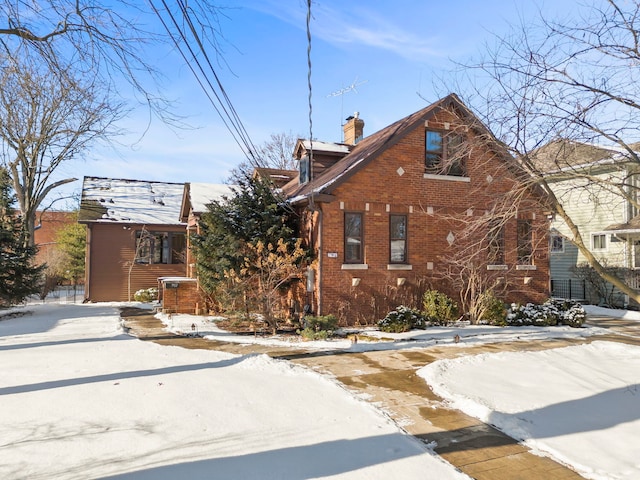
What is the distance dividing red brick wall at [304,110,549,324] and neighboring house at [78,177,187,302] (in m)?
12.5

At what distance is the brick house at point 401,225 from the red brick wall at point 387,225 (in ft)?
0.10

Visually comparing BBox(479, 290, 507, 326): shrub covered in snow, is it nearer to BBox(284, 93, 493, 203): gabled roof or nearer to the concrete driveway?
the concrete driveway

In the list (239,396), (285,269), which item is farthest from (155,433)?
(285,269)

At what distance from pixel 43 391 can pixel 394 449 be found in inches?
196

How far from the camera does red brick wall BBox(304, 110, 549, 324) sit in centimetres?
1275

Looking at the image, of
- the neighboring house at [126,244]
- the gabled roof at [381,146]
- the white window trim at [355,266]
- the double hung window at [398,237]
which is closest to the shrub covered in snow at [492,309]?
the double hung window at [398,237]

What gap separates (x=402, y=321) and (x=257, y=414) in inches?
289

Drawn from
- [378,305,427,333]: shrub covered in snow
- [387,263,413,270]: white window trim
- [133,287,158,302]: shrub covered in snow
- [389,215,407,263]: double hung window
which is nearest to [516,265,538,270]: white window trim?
[387,263,413,270]: white window trim

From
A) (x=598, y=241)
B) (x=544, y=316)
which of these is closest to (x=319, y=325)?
(x=544, y=316)

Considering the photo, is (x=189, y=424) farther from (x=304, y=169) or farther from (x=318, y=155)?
(x=318, y=155)

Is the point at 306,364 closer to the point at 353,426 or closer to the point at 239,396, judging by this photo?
the point at 239,396

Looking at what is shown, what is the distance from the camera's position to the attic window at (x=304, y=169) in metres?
15.9

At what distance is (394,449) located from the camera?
14.8 ft

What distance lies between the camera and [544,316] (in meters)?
13.4
